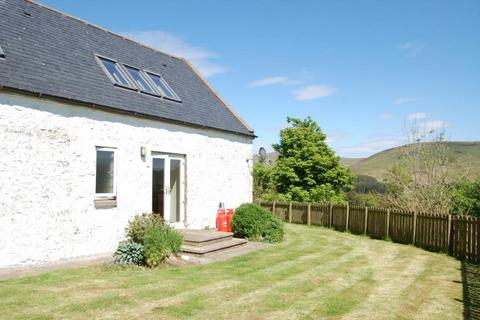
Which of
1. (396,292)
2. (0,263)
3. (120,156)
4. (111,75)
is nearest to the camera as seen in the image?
(396,292)

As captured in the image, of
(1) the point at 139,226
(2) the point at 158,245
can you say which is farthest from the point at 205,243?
(2) the point at 158,245

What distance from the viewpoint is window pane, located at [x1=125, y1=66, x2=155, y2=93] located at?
1341 centimetres

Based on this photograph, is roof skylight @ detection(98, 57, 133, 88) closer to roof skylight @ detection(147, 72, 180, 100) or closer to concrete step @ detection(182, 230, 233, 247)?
roof skylight @ detection(147, 72, 180, 100)

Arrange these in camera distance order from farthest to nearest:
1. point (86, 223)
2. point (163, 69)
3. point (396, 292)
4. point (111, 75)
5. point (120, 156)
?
point (163, 69), point (111, 75), point (120, 156), point (86, 223), point (396, 292)

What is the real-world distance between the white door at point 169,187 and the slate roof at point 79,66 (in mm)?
1372

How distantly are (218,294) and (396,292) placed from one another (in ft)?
11.5

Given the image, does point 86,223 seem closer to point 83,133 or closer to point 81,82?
point 83,133

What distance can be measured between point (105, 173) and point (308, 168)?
17.7 m

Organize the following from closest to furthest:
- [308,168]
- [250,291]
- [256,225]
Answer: [250,291], [256,225], [308,168]

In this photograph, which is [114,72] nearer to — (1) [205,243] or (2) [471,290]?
(1) [205,243]

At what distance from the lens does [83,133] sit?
33.7 feet

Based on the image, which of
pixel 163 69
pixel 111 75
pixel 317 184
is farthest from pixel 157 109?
pixel 317 184

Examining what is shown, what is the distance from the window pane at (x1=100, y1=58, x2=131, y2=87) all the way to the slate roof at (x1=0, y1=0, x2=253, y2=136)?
0.41 m

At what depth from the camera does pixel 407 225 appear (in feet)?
48.5
